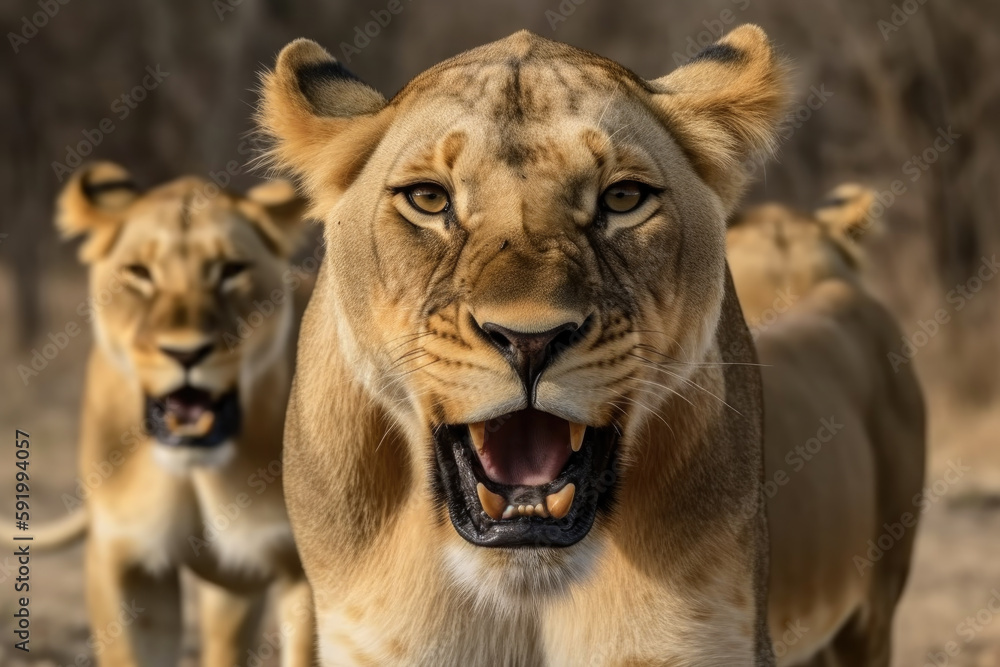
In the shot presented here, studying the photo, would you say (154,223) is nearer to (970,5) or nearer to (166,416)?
(166,416)

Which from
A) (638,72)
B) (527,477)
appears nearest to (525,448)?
(527,477)

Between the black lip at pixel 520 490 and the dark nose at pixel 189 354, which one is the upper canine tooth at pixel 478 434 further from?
the dark nose at pixel 189 354

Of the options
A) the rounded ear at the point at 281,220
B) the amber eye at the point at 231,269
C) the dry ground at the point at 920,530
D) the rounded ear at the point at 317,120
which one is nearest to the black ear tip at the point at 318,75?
the rounded ear at the point at 317,120

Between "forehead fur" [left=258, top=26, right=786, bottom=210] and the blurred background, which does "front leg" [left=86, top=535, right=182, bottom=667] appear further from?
the blurred background

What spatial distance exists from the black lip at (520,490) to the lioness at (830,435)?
1419mm

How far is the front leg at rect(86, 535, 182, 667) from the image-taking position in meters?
4.23

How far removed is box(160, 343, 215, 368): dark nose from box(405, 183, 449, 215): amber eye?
1945 millimetres

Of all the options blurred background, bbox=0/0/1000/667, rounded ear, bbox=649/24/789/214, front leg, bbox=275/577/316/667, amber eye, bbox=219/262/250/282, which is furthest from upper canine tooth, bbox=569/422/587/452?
blurred background, bbox=0/0/1000/667

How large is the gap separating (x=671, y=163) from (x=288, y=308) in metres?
2.25

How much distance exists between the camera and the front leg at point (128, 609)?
13.9 ft

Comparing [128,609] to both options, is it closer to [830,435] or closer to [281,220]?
[281,220]

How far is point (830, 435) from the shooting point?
399 centimetres

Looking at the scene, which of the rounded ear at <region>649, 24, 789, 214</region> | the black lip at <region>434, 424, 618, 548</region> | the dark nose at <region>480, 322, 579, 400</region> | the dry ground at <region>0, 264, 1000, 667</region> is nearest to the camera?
the dark nose at <region>480, 322, 579, 400</region>

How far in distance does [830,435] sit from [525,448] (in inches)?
79.2
